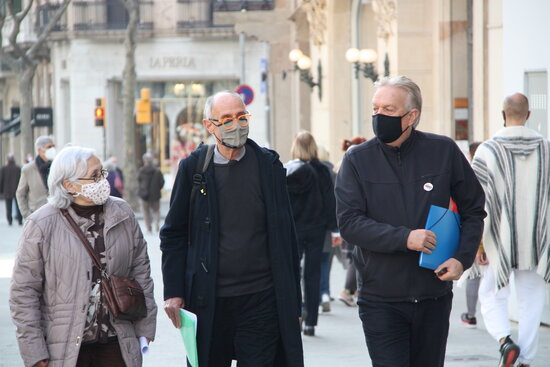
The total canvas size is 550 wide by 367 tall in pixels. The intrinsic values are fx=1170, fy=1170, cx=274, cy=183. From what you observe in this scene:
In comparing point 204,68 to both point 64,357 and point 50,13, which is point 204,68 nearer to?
point 50,13

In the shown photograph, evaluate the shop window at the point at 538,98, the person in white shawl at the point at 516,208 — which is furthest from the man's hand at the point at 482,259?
the shop window at the point at 538,98

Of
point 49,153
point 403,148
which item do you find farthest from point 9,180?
point 403,148

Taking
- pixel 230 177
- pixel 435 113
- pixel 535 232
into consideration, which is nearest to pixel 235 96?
pixel 230 177

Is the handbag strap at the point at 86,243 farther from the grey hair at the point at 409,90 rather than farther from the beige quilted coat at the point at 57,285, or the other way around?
the grey hair at the point at 409,90

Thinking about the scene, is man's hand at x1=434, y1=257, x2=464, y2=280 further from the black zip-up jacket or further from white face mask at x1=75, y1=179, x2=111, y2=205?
white face mask at x1=75, y1=179, x2=111, y2=205

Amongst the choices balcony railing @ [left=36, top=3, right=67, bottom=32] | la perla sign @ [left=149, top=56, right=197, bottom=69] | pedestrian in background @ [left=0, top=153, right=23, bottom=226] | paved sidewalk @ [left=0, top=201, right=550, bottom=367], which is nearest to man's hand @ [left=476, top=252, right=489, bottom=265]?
paved sidewalk @ [left=0, top=201, right=550, bottom=367]

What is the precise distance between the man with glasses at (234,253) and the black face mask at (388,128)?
1.82 ft

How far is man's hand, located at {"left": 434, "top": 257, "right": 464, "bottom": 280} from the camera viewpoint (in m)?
5.52

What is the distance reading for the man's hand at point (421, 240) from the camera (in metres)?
5.43

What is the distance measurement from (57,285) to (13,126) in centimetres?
4366

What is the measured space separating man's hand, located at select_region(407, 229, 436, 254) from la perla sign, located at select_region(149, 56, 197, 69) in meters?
39.7

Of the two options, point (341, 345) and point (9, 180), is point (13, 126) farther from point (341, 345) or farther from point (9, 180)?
point (341, 345)

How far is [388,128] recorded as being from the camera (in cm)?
564

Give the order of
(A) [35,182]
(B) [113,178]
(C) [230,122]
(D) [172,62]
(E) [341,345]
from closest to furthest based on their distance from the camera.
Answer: (C) [230,122], (E) [341,345], (A) [35,182], (B) [113,178], (D) [172,62]
